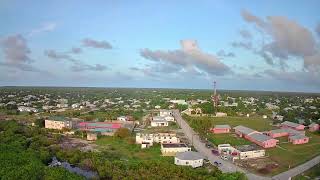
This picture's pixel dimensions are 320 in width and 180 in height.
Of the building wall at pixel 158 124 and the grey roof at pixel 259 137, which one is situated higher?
the grey roof at pixel 259 137

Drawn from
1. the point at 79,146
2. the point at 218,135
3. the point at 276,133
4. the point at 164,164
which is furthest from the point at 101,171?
the point at 276,133

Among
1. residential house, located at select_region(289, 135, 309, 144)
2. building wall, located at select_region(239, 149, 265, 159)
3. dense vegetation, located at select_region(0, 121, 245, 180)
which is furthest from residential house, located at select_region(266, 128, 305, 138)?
dense vegetation, located at select_region(0, 121, 245, 180)

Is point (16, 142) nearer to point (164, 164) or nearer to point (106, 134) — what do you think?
point (106, 134)

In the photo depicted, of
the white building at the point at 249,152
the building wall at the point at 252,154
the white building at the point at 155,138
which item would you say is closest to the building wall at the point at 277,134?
the white building at the point at 249,152

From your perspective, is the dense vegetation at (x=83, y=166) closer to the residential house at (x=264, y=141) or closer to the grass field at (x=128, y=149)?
the grass field at (x=128, y=149)

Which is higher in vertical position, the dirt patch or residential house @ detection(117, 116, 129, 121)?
residential house @ detection(117, 116, 129, 121)

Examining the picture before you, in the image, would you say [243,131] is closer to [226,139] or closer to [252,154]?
[226,139]

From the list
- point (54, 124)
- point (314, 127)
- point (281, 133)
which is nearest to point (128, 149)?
point (54, 124)

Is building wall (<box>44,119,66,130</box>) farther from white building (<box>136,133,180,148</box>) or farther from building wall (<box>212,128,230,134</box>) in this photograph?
building wall (<box>212,128,230,134</box>)
